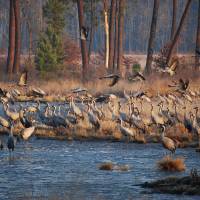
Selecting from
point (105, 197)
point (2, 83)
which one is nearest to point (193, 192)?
point (105, 197)

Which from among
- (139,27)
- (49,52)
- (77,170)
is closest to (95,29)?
(49,52)

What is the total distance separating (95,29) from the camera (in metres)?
113

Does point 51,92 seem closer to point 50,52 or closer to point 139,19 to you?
point 50,52

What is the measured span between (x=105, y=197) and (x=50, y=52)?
4579cm

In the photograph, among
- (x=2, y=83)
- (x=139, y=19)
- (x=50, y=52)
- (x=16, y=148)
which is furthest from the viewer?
(x=139, y=19)

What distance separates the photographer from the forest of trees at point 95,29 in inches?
2328

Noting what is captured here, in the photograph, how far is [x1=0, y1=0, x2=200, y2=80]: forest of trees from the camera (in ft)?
194

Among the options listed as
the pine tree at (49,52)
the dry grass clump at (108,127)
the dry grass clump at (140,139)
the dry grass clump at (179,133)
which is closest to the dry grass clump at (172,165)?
the dry grass clump at (179,133)

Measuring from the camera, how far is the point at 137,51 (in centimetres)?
17200

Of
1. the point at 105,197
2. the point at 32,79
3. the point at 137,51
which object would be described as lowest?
the point at 137,51

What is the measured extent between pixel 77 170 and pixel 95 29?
9336 centimetres

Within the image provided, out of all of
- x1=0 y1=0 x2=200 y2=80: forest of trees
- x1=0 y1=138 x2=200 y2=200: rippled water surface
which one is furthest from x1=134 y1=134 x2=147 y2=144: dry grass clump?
x1=0 y1=0 x2=200 y2=80: forest of trees

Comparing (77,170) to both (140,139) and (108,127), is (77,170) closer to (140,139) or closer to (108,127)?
(140,139)

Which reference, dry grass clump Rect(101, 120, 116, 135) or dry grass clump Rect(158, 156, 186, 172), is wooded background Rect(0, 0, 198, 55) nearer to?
dry grass clump Rect(101, 120, 116, 135)
